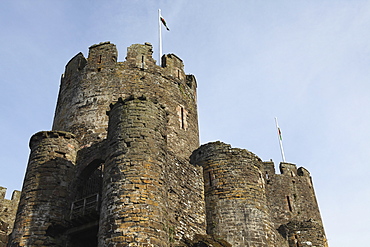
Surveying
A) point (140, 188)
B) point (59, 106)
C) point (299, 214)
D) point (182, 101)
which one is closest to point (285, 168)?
point (299, 214)

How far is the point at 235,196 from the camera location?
1555 centimetres

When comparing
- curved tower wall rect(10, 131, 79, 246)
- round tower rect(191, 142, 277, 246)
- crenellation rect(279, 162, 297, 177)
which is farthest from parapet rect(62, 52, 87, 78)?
crenellation rect(279, 162, 297, 177)

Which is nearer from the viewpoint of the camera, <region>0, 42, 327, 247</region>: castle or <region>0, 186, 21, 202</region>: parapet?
<region>0, 42, 327, 247</region>: castle

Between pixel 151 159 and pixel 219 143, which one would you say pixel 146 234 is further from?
pixel 219 143

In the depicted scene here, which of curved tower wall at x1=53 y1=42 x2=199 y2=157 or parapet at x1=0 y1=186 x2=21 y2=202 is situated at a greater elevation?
curved tower wall at x1=53 y1=42 x2=199 y2=157

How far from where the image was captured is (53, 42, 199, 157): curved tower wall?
57.2 feet

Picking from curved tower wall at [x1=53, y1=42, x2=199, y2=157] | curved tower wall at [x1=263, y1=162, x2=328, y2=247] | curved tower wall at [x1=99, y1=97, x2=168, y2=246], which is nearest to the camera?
curved tower wall at [x1=99, y1=97, x2=168, y2=246]

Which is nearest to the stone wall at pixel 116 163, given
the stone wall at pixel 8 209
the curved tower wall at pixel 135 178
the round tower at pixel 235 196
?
the curved tower wall at pixel 135 178

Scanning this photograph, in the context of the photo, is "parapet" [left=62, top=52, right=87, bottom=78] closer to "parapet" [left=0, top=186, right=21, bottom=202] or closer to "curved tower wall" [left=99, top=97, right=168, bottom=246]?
"curved tower wall" [left=99, top=97, right=168, bottom=246]

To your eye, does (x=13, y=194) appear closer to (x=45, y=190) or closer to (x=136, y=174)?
(x=45, y=190)

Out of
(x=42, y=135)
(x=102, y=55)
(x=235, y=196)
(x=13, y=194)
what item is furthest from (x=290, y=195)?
Result: (x=13, y=194)

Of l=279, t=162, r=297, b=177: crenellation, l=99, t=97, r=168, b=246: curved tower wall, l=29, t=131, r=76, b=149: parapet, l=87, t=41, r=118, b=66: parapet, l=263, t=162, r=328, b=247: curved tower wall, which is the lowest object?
l=99, t=97, r=168, b=246: curved tower wall

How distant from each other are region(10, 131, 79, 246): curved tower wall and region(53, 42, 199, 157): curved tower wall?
151 cm

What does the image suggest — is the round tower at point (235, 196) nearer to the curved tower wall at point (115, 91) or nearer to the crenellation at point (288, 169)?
the curved tower wall at point (115, 91)
